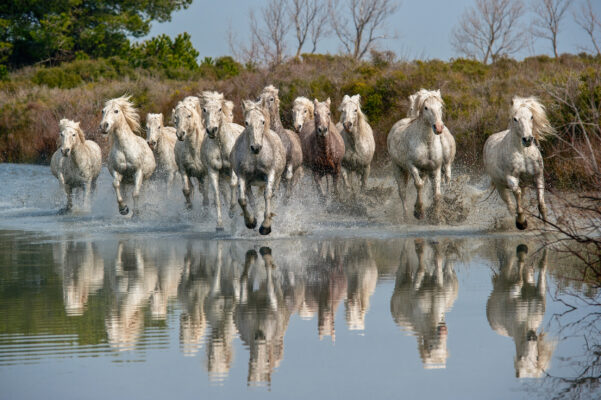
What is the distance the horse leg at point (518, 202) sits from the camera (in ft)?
40.6

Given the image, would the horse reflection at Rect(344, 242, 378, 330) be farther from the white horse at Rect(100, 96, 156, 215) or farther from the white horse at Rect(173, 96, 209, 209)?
the white horse at Rect(100, 96, 156, 215)

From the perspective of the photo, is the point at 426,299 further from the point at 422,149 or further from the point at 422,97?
the point at 422,97

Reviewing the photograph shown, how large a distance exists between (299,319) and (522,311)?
1.66 meters

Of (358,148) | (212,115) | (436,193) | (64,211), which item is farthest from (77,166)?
(436,193)

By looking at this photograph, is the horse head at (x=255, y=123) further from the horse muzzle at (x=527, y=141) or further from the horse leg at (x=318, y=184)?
the horse leg at (x=318, y=184)

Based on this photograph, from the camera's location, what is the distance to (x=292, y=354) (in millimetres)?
5895

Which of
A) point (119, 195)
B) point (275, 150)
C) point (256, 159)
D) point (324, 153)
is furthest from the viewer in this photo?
point (119, 195)

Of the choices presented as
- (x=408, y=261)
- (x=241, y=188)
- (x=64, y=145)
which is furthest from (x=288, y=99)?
(x=408, y=261)

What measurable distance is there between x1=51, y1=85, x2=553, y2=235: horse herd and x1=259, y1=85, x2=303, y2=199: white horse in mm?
18

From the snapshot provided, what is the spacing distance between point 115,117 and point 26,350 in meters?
10.4

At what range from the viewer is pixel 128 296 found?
8.26m

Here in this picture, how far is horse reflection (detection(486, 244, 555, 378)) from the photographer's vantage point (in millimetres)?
5531

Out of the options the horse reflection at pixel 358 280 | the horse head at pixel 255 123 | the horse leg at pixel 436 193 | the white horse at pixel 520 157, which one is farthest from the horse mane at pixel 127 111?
the white horse at pixel 520 157

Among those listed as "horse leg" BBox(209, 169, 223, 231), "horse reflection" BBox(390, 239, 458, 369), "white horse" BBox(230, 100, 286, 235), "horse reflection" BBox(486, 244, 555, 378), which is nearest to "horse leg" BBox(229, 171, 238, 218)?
"horse leg" BBox(209, 169, 223, 231)
